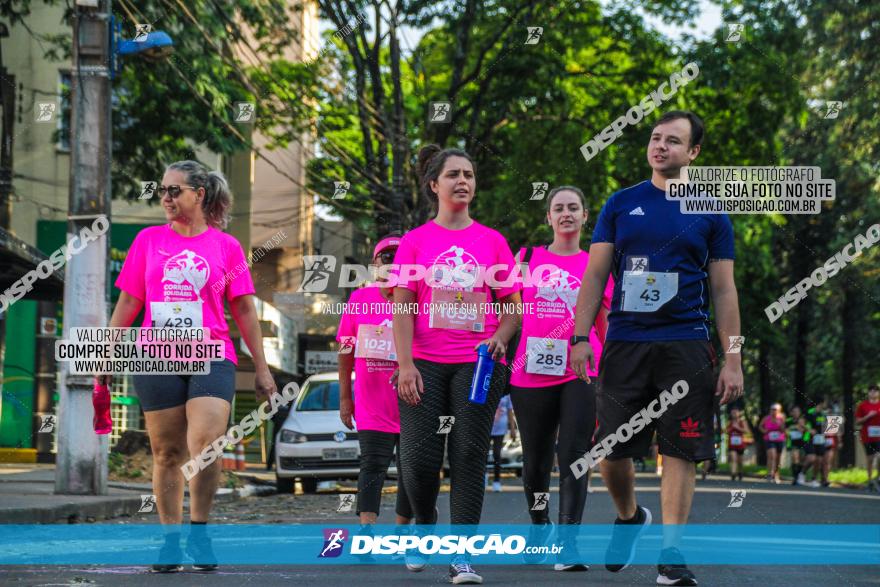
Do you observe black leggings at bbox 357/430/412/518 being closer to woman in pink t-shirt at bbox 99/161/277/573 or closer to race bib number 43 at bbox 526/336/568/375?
race bib number 43 at bbox 526/336/568/375

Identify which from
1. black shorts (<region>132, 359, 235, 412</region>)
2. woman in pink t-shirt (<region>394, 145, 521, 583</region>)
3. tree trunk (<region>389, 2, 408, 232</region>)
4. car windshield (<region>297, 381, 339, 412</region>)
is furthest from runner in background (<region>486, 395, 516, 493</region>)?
woman in pink t-shirt (<region>394, 145, 521, 583</region>)

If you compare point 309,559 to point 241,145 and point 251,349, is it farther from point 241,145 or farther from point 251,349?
point 241,145

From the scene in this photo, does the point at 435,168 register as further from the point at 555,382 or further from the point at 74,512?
the point at 74,512

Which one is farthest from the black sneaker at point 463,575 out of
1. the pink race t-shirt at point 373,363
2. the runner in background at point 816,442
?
the runner in background at point 816,442

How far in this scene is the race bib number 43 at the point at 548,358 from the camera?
8164 millimetres

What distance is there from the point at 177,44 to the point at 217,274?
14389 mm

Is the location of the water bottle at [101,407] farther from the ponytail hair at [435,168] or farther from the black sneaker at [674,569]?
the black sneaker at [674,569]

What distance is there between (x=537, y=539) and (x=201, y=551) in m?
1.88

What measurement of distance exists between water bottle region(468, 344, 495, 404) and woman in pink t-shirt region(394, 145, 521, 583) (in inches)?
1.8

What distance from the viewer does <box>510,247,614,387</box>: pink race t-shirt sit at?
822cm

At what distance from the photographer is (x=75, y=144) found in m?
14.7

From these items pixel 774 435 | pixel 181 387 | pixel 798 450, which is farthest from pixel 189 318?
pixel 798 450

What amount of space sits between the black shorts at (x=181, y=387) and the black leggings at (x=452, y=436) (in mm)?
930

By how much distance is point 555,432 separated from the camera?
27.3 ft
